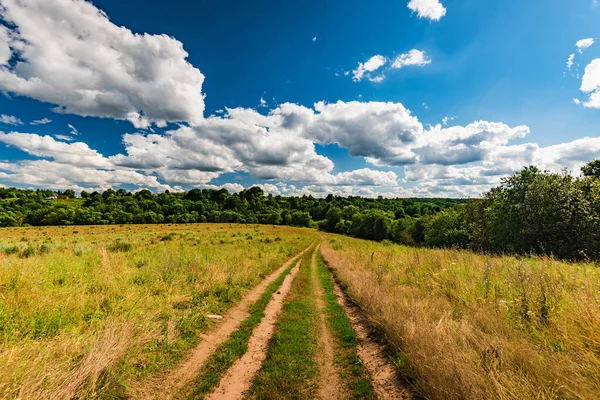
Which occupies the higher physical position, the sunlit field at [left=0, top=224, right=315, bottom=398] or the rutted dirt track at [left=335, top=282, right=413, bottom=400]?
the sunlit field at [left=0, top=224, right=315, bottom=398]

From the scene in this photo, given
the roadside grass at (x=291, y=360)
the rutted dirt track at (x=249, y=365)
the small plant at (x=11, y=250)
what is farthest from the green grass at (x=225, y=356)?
the small plant at (x=11, y=250)

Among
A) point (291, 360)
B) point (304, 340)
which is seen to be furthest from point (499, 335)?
point (304, 340)

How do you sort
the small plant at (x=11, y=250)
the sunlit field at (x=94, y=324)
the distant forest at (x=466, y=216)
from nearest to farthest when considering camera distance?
the sunlit field at (x=94, y=324) < the small plant at (x=11, y=250) < the distant forest at (x=466, y=216)

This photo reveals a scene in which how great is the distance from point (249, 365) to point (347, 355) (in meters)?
2.34

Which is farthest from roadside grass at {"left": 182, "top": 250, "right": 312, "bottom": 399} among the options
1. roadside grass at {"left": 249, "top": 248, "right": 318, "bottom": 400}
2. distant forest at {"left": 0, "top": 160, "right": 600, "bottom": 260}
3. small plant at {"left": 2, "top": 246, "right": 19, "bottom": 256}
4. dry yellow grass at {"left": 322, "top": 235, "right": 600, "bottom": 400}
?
small plant at {"left": 2, "top": 246, "right": 19, "bottom": 256}

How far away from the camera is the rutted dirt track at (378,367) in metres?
4.40

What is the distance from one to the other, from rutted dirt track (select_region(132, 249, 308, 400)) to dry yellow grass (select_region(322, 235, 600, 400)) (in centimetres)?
443

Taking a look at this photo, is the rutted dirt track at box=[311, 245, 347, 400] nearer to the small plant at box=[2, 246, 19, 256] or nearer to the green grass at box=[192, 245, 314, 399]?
the green grass at box=[192, 245, 314, 399]

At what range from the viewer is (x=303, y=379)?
194 inches

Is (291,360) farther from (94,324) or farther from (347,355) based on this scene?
(94,324)

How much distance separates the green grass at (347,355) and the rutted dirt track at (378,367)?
13 cm

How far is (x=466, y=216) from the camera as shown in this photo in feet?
147

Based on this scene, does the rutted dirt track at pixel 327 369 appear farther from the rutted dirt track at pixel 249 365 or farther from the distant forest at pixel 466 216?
the distant forest at pixel 466 216

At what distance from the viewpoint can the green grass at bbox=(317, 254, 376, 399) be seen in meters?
4.57
